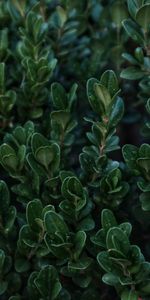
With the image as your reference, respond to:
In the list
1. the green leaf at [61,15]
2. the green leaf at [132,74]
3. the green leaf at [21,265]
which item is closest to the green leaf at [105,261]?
the green leaf at [21,265]

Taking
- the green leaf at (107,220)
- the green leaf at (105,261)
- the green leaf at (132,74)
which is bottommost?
the green leaf at (105,261)

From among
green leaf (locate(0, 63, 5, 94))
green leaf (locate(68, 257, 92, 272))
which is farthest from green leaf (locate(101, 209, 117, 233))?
green leaf (locate(0, 63, 5, 94))

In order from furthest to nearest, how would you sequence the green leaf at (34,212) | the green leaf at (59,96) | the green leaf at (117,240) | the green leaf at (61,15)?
1. the green leaf at (61,15)
2. the green leaf at (59,96)
3. the green leaf at (34,212)
4. the green leaf at (117,240)

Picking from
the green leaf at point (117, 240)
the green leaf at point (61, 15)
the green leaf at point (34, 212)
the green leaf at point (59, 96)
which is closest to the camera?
the green leaf at point (117, 240)

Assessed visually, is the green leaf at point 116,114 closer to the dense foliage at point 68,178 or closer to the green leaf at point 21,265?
the dense foliage at point 68,178

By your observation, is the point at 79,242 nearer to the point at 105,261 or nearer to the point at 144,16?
the point at 105,261

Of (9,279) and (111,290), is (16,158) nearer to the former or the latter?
(9,279)

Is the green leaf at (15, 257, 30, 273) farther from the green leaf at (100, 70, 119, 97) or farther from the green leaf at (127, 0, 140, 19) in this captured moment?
the green leaf at (127, 0, 140, 19)

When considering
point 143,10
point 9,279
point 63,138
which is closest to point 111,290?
point 9,279
